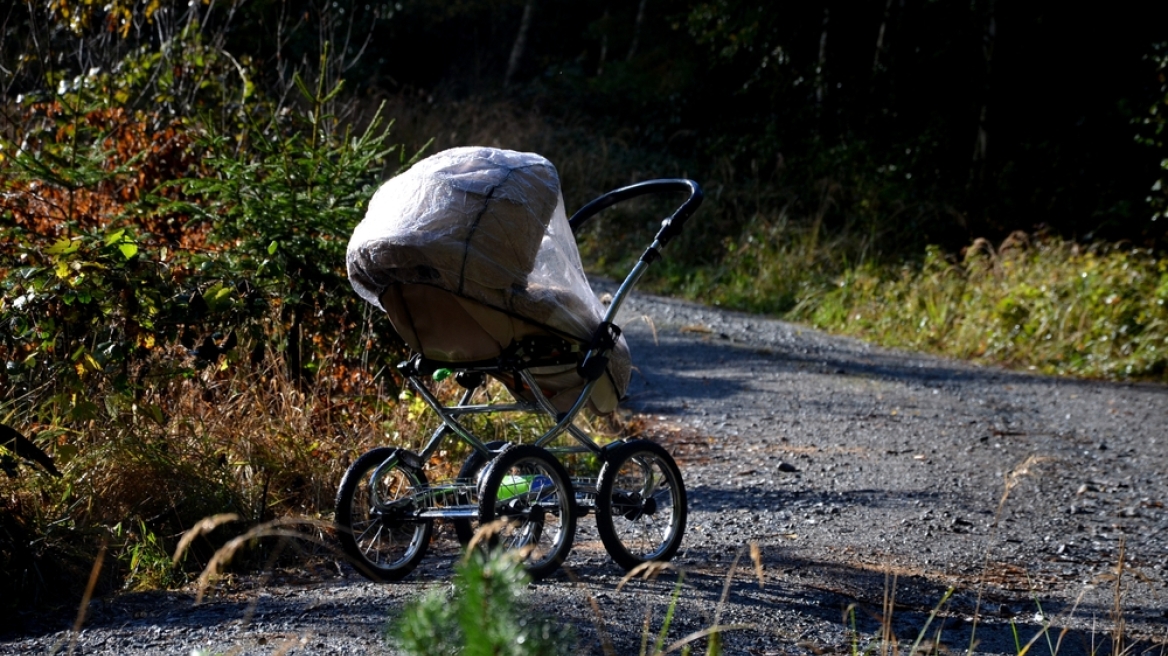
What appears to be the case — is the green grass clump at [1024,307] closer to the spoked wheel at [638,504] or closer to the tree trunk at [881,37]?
the tree trunk at [881,37]

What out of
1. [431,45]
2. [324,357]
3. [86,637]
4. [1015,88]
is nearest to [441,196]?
[86,637]

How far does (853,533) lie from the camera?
5520 mm

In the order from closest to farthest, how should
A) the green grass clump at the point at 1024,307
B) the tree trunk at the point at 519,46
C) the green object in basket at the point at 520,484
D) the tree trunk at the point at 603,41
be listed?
the green object in basket at the point at 520,484, the green grass clump at the point at 1024,307, the tree trunk at the point at 519,46, the tree trunk at the point at 603,41

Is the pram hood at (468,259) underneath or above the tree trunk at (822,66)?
underneath

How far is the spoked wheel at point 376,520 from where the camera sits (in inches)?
168

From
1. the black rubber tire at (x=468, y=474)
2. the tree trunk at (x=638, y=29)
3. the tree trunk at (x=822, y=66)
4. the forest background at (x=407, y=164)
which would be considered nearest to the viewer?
the black rubber tire at (x=468, y=474)

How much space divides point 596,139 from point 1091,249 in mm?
10182

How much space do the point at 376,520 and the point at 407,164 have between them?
2.40 m

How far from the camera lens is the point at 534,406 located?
4617mm

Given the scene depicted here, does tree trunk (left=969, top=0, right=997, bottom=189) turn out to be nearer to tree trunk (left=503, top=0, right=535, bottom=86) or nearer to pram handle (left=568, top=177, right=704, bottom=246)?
tree trunk (left=503, top=0, right=535, bottom=86)

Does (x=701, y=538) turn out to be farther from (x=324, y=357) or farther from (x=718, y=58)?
(x=718, y=58)

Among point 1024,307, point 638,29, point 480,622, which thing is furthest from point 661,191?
point 638,29

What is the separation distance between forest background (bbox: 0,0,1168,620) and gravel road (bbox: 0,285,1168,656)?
767 mm

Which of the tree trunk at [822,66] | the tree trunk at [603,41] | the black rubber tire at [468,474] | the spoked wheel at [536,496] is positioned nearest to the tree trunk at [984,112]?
the tree trunk at [822,66]
